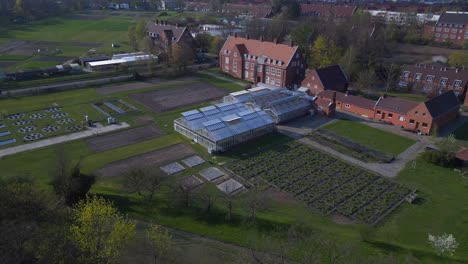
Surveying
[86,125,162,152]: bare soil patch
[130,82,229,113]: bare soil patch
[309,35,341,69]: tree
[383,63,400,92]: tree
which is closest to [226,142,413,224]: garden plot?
[86,125,162,152]: bare soil patch

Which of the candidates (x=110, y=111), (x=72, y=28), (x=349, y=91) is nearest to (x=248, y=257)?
(x=110, y=111)

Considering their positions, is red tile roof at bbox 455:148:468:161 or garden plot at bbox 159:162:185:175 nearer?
garden plot at bbox 159:162:185:175

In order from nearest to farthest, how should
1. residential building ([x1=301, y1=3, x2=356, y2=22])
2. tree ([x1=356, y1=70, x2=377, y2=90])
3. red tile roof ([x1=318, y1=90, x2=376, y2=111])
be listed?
red tile roof ([x1=318, y1=90, x2=376, y2=111]) → tree ([x1=356, y1=70, x2=377, y2=90]) → residential building ([x1=301, y1=3, x2=356, y2=22])

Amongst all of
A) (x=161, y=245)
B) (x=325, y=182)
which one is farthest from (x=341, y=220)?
(x=161, y=245)

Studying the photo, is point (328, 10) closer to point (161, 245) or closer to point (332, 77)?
point (332, 77)

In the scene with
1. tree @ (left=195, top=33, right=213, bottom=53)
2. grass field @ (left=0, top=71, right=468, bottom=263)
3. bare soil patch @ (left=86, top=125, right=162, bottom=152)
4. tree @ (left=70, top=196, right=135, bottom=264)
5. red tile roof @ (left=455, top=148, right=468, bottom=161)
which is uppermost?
tree @ (left=195, top=33, right=213, bottom=53)

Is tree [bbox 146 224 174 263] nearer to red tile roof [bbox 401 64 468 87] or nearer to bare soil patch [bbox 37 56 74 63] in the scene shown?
red tile roof [bbox 401 64 468 87]

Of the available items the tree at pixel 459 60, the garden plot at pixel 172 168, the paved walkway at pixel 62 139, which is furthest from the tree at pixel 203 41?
the garden plot at pixel 172 168
